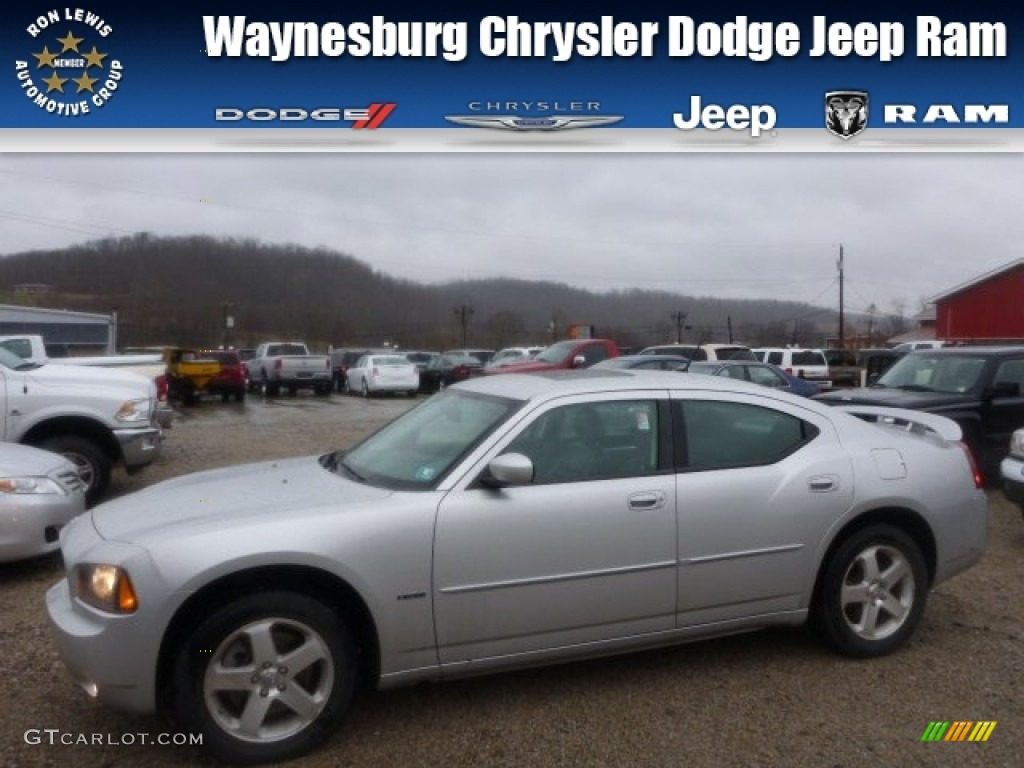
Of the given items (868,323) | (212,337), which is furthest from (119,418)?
(868,323)

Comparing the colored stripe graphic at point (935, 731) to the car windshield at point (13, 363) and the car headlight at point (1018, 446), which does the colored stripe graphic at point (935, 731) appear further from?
the car windshield at point (13, 363)

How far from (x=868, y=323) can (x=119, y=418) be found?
7427 centimetres

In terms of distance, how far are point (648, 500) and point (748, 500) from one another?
0.50 m

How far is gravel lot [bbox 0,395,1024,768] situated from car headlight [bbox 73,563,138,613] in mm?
592

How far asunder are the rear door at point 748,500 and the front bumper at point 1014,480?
9.76 ft

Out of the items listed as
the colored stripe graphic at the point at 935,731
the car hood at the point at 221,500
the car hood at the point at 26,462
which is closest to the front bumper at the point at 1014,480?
the colored stripe graphic at the point at 935,731

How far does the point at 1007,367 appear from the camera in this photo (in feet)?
26.7

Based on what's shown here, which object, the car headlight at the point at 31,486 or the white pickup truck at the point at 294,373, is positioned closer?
the car headlight at the point at 31,486

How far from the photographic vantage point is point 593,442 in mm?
Answer: 3529

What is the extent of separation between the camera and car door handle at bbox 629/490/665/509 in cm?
337

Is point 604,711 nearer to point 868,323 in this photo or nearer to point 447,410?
point 447,410

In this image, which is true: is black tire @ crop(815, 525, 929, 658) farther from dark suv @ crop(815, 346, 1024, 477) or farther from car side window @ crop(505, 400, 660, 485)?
dark suv @ crop(815, 346, 1024, 477)

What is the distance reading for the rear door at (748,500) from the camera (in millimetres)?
3463

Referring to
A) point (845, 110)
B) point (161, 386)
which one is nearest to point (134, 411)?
point (161, 386)
